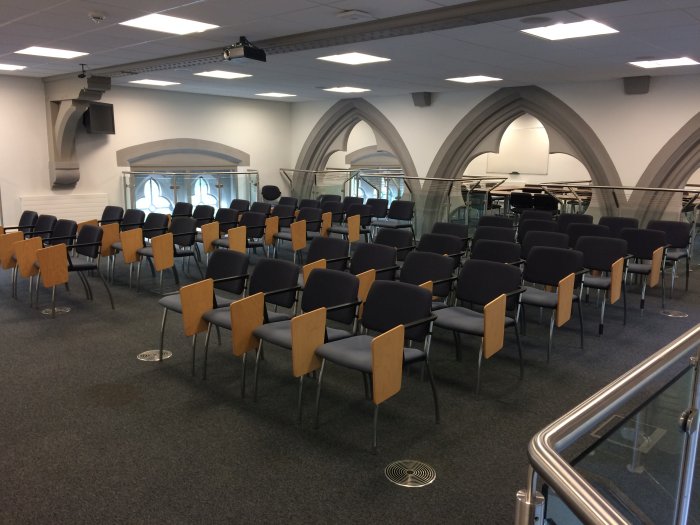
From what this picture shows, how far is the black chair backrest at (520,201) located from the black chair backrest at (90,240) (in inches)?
305

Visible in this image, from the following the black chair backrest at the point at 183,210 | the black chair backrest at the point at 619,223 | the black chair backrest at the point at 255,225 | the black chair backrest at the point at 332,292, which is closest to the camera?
the black chair backrest at the point at 332,292

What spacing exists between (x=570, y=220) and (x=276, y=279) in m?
5.35

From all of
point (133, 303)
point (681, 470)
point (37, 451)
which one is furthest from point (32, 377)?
point (681, 470)

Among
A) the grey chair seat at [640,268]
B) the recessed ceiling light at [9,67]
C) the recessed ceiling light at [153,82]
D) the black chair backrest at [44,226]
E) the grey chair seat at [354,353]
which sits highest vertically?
the recessed ceiling light at [153,82]

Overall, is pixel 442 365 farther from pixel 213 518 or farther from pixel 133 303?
pixel 133 303

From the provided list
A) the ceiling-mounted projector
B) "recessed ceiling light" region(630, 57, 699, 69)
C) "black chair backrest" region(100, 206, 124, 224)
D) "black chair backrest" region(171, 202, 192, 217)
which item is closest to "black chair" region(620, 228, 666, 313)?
"recessed ceiling light" region(630, 57, 699, 69)

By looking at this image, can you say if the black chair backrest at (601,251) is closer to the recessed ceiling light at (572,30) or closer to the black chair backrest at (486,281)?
the black chair backrest at (486,281)

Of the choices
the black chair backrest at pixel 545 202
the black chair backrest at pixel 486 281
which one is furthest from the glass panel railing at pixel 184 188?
the black chair backrest at pixel 486 281

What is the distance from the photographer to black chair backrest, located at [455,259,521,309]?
487 cm

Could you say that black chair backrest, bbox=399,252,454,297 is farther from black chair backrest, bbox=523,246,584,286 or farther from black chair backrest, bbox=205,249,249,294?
black chair backrest, bbox=205,249,249,294

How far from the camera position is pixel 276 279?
4.99m

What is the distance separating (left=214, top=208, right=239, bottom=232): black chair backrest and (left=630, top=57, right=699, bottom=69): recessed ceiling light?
6400 millimetres

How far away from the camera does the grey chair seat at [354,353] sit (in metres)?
3.67

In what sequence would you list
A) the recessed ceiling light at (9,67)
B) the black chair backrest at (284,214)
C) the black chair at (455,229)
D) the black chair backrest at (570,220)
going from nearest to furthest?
the black chair at (455,229), the black chair backrest at (570,220), the recessed ceiling light at (9,67), the black chair backrest at (284,214)
